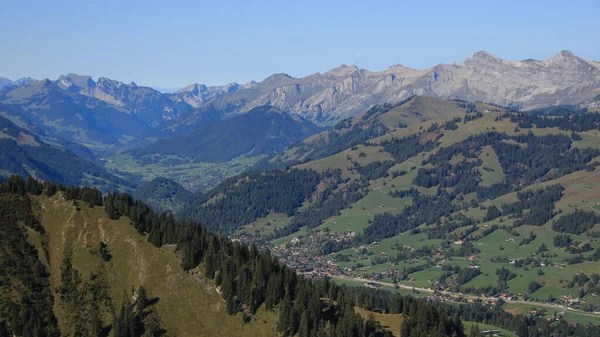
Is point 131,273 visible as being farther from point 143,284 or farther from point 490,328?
point 490,328

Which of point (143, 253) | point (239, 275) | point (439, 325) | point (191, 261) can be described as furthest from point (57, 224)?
point (439, 325)

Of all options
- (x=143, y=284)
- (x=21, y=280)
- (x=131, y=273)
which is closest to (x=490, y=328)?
(x=143, y=284)

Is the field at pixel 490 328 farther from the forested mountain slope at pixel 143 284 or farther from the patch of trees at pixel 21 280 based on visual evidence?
the patch of trees at pixel 21 280

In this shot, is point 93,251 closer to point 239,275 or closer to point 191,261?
point 191,261

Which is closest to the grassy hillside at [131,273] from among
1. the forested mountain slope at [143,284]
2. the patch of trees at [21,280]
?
the forested mountain slope at [143,284]

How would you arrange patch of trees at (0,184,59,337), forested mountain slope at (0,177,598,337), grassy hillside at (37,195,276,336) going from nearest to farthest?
forested mountain slope at (0,177,598,337) → patch of trees at (0,184,59,337) → grassy hillside at (37,195,276,336)

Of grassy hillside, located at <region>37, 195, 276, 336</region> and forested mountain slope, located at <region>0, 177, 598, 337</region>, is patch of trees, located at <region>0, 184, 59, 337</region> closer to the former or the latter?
forested mountain slope, located at <region>0, 177, 598, 337</region>

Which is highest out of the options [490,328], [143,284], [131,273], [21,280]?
[131,273]

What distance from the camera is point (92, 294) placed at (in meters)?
130

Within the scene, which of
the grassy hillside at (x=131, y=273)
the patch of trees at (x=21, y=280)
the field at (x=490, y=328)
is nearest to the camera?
the patch of trees at (x=21, y=280)

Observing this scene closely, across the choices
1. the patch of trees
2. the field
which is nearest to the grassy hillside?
the patch of trees

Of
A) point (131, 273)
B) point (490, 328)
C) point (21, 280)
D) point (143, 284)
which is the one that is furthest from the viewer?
point (490, 328)

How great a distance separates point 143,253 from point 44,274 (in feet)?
62.4

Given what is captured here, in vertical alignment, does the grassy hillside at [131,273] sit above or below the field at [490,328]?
above
